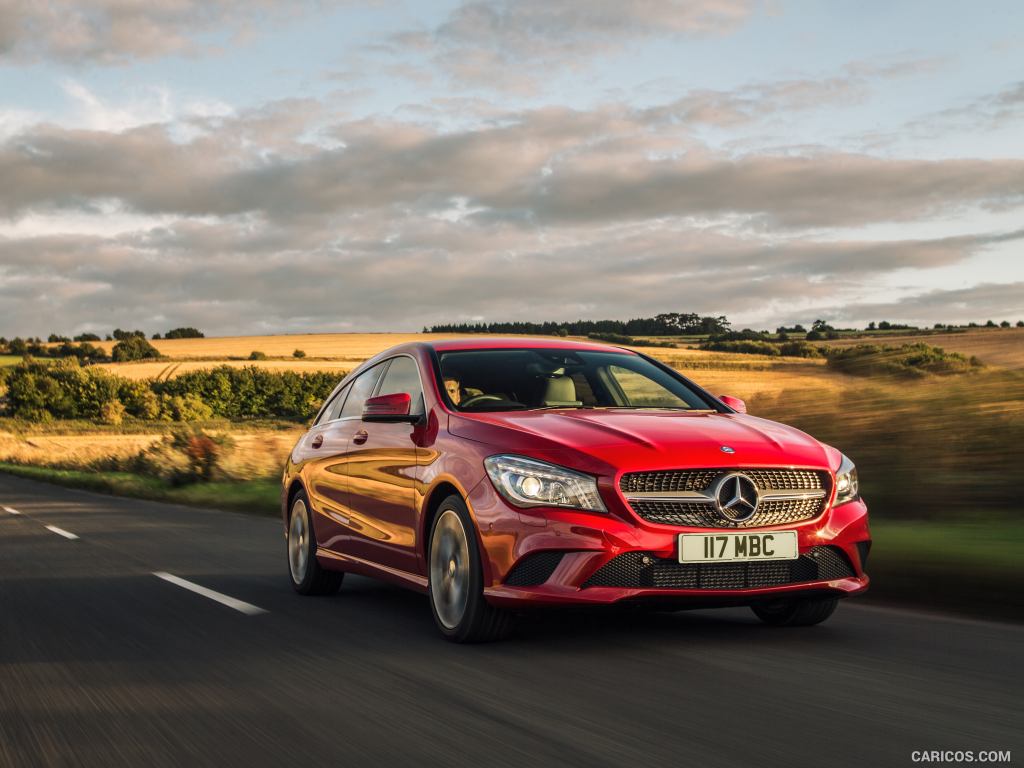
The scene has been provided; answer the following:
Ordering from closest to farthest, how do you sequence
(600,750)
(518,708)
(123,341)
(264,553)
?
(600,750), (518,708), (264,553), (123,341)

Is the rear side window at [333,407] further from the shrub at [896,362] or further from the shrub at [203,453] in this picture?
the shrub at [203,453]

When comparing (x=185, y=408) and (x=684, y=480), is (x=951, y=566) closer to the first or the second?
(x=684, y=480)

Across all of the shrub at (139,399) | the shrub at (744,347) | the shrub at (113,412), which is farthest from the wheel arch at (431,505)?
the shrub at (113,412)

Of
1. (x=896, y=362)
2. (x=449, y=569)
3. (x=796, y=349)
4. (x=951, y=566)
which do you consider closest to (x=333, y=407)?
(x=449, y=569)

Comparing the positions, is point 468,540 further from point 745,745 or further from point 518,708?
point 745,745

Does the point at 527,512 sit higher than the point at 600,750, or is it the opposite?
the point at 527,512

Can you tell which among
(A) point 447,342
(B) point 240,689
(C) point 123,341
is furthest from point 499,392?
(C) point 123,341

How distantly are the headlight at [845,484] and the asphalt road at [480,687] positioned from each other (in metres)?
0.72

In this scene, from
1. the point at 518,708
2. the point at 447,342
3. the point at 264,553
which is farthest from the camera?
A: the point at 264,553

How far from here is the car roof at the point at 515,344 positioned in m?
7.54

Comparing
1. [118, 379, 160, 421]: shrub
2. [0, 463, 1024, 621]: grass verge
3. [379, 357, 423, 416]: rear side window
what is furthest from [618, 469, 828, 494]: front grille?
[118, 379, 160, 421]: shrub

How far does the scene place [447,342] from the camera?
25.2ft

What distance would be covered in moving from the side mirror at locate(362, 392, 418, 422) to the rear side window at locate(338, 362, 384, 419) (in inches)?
46.7

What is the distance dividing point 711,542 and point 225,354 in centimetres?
7714
